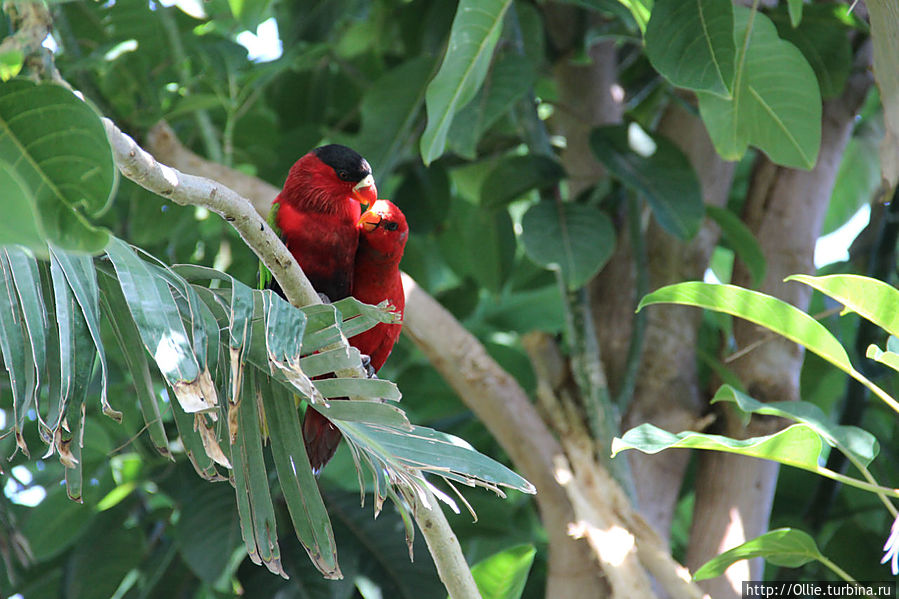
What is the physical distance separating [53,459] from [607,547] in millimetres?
1622

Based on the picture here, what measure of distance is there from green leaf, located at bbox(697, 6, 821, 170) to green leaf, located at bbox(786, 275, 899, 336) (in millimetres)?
551

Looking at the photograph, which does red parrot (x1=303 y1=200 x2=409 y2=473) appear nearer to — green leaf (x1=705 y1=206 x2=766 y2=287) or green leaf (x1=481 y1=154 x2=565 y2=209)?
green leaf (x1=481 y1=154 x2=565 y2=209)

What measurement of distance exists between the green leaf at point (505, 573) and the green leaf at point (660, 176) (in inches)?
34.3

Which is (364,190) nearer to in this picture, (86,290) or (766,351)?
(86,290)

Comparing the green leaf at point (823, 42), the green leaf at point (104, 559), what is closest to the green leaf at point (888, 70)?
the green leaf at point (823, 42)

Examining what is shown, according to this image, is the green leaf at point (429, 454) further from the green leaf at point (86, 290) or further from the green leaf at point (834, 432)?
the green leaf at point (834, 432)

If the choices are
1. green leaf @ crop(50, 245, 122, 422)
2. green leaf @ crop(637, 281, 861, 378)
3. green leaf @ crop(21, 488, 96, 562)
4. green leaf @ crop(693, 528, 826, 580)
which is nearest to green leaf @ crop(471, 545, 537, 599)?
green leaf @ crop(693, 528, 826, 580)

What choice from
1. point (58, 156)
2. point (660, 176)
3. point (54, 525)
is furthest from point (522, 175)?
point (54, 525)

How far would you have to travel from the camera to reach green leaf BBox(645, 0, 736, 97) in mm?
1466

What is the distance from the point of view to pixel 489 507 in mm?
2314

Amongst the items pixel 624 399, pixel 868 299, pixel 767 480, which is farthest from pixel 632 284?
pixel 868 299

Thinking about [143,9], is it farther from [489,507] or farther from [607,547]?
[607,547]

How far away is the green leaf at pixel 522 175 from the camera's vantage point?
212 centimetres

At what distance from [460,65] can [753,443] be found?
79 cm
